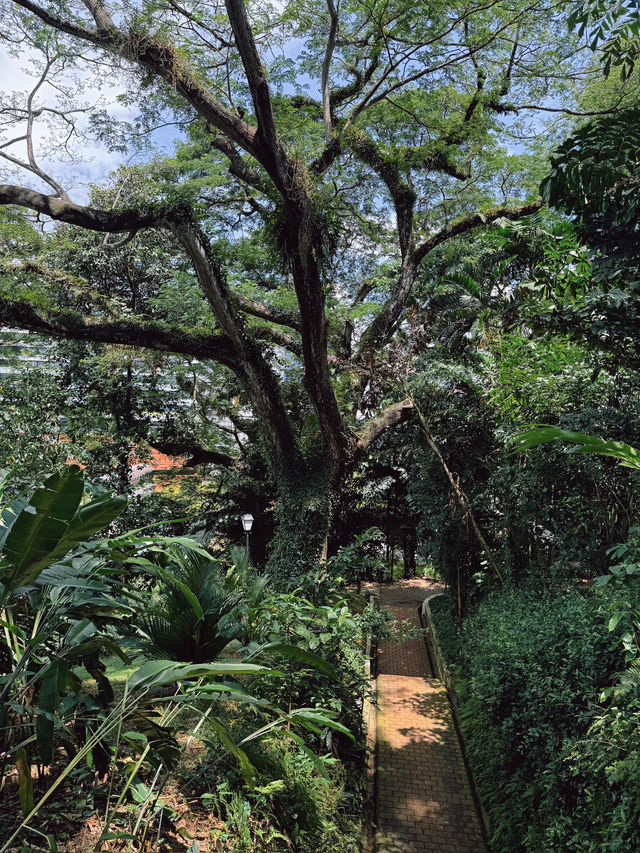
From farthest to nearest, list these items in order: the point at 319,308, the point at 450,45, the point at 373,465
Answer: the point at 373,465, the point at 450,45, the point at 319,308

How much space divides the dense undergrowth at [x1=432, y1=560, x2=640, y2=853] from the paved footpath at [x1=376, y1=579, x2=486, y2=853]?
0.28 m

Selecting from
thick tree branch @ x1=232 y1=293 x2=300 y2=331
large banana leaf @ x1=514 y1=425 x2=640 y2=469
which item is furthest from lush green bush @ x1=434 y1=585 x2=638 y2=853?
thick tree branch @ x1=232 y1=293 x2=300 y2=331

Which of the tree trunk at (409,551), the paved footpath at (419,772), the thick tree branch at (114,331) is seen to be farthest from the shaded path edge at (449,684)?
the thick tree branch at (114,331)

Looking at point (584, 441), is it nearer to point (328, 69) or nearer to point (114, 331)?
point (114, 331)

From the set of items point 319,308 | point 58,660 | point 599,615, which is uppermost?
point 319,308

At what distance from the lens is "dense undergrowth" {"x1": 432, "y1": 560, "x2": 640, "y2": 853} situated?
3145 mm

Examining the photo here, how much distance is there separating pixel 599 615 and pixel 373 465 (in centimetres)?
975

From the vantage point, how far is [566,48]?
9.61m

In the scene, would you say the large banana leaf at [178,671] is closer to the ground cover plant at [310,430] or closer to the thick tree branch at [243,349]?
the ground cover plant at [310,430]

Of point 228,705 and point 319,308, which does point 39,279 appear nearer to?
point 319,308

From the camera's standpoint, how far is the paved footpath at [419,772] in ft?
15.2

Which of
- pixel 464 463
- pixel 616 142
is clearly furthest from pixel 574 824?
pixel 464 463

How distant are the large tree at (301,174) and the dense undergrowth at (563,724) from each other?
4.59 m

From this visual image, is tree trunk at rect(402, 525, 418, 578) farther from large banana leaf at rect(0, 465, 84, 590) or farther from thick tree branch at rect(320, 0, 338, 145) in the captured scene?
large banana leaf at rect(0, 465, 84, 590)
